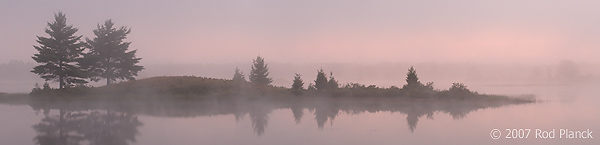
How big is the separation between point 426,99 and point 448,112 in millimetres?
8232

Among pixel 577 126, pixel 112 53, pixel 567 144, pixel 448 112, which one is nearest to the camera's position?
pixel 567 144

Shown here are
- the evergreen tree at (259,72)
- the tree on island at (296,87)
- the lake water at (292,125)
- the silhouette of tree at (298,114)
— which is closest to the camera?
the lake water at (292,125)

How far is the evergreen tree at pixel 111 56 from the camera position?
47000 mm

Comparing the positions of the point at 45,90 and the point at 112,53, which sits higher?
the point at 112,53

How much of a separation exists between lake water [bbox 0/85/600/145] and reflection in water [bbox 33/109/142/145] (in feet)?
0.11

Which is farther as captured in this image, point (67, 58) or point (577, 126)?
point (67, 58)

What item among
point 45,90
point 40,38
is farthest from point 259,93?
point 40,38

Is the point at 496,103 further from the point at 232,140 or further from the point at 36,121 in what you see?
the point at 36,121

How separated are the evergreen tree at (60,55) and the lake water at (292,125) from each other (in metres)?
17.1

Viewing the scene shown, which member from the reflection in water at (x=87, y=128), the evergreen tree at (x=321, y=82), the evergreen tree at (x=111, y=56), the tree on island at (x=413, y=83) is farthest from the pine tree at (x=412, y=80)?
the evergreen tree at (x=111, y=56)

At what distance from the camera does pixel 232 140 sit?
594 inches
